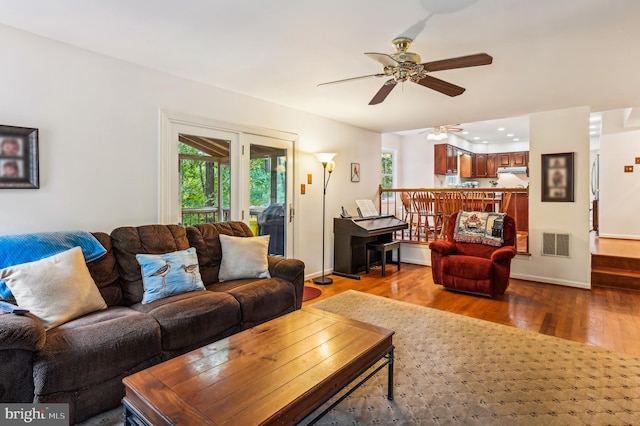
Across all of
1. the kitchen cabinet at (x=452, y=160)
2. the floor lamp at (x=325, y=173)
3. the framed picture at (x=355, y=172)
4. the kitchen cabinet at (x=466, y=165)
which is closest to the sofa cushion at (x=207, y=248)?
the floor lamp at (x=325, y=173)

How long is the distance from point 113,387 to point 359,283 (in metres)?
3.38

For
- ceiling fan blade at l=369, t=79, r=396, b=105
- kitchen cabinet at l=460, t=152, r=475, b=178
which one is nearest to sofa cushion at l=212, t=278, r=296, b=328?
ceiling fan blade at l=369, t=79, r=396, b=105

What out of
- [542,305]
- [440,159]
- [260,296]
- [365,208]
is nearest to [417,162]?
[440,159]

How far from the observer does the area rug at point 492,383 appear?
6.31 feet

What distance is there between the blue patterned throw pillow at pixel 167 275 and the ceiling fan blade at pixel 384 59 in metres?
2.10

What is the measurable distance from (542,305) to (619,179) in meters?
4.80

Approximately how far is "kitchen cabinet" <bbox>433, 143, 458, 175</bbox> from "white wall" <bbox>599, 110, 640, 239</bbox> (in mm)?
2975

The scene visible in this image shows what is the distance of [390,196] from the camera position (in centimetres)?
824

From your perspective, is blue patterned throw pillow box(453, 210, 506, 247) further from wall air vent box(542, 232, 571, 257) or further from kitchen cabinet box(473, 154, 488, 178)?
kitchen cabinet box(473, 154, 488, 178)

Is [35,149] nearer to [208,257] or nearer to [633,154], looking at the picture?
[208,257]

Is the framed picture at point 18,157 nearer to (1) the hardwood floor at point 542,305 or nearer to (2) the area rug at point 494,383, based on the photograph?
(2) the area rug at point 494,383

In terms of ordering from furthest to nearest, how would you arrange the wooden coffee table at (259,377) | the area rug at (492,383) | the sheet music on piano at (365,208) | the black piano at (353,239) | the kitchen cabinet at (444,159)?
the kitchen cabinet at (444,159), the sheet music on piano at (365,208), the black piano at (353,239), the area rug at (492,383), the wooden coffee table at (259,377)

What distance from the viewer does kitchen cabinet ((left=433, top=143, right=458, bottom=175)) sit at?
860 cm

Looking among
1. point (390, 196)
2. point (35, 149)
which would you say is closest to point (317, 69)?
point (35, 149)
